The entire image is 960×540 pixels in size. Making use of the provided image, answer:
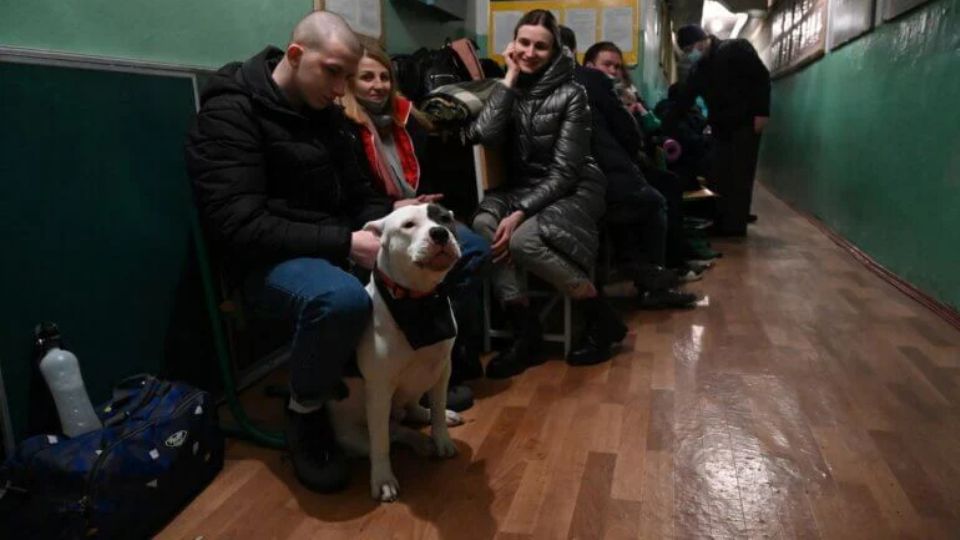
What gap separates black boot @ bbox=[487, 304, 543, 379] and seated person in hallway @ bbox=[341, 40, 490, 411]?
0.07m

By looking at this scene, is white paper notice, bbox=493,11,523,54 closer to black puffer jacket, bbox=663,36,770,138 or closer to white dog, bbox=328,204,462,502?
black puffer jacket, bbox=663,36,770,138

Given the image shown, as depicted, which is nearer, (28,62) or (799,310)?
(28,62)

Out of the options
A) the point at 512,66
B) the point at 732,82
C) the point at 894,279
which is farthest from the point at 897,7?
the point at 512,66

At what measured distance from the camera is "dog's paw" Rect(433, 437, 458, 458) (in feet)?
5.64

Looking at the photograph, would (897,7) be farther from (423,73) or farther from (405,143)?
(405,143)

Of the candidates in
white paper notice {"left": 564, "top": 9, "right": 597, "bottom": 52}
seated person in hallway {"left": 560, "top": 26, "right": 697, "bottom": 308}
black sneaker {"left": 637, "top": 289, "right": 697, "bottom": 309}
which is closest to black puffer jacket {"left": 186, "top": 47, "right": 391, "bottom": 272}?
seated person in hallway {"left": 560, "top": 26, "right": 697, "bottom": 308}

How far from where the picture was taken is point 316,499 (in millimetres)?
1567

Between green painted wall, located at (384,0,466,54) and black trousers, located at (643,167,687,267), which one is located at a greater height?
green painted wall, located at (384,0,466,54)

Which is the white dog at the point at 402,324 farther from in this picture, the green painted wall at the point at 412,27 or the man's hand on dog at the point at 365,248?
the green painted wall at the point at 412,27

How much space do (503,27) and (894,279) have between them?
2587mm

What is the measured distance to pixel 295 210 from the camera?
5.48 ft

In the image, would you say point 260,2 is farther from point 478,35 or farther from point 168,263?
point 478,35

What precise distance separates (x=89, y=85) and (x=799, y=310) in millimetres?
2738

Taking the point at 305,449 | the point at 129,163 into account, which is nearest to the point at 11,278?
the point at 129,163
